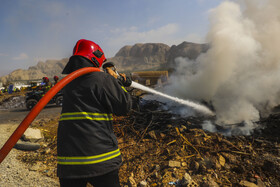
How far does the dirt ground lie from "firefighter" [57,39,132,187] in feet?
4.89

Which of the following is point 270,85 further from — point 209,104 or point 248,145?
point 248,145

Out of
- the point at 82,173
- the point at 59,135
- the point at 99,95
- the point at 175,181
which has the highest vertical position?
A: the point at 99,95

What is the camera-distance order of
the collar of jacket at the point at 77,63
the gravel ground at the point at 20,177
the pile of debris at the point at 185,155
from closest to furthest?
the collar of jacket at the point at 77,63 < the pile of debris at the point at 185,155 < the gravel ground at the point at 20,177

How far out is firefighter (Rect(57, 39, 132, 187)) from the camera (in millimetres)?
1384

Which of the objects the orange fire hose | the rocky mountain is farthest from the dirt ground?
the rocky mountain

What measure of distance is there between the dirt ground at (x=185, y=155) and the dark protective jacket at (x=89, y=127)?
5.15ft

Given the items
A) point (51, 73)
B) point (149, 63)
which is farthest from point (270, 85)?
point (51, 73)

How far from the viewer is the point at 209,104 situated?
761 cm

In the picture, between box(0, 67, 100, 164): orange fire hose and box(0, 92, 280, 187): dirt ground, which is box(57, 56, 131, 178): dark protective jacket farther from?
box(0, 92, 280, 187): dirt ground

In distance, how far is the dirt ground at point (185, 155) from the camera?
107 inches

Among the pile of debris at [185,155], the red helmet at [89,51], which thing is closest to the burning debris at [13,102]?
the pile of debris at [185,155]

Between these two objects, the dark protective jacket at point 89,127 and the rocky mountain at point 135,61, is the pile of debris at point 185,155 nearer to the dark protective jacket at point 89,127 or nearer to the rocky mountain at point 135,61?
the dark protective jacket at point 89,127

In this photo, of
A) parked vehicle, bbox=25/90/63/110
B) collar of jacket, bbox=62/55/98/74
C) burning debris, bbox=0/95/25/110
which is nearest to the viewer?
collar of jacket, bbox=62/55/98/74

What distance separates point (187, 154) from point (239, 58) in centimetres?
702
